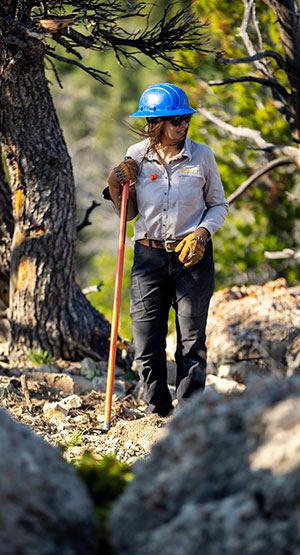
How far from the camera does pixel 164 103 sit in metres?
3.94

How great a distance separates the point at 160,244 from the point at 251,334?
213 cm

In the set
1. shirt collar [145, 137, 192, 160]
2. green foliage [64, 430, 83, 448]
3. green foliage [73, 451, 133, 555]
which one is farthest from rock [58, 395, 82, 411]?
green foliage [73, 451, 133, 555]

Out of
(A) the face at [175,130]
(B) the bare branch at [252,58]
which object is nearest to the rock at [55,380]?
(A) the face at [175,130]

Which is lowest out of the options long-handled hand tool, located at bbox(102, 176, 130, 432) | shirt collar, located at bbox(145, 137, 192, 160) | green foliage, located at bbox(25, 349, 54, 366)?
green foliage, located at bbox(25, 349, 54, 366)

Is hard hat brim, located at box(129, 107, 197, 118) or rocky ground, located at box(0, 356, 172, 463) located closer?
hard hat brim, located at box(129, 107, 197, 118)

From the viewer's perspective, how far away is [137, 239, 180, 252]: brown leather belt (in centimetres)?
404

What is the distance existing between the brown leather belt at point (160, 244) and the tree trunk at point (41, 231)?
5.31ft

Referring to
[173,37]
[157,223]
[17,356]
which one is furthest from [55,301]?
[173,37]

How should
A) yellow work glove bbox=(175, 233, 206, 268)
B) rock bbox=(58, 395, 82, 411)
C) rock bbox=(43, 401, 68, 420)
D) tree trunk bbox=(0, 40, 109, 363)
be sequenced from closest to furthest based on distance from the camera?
1. yellow work glove bbox=(175, 233, 206, 268)
2. rock bbox=(43, 401, 68, 420)
3. rock bbox=(58, 395, 82, 411)
4. tree trunk bbox=(0, 40, 109, 363)

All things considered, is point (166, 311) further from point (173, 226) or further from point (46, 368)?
point (46, 368)

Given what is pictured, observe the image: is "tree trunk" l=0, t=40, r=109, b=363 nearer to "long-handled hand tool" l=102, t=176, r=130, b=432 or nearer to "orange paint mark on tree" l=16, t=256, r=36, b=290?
"orange paint mark on tree" l=16, t=256, r=36, b=290

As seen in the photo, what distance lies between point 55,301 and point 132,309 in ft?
4.99

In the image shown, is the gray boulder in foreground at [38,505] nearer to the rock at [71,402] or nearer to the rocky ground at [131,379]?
the rocky ground at [131,379]

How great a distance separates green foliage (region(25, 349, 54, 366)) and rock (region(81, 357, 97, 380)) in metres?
0.26
